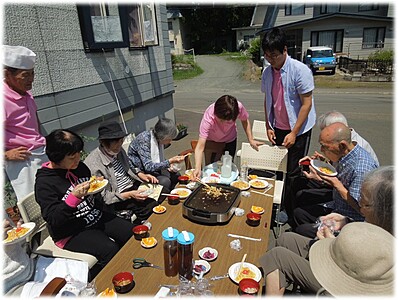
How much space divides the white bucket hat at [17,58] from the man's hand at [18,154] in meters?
0.80

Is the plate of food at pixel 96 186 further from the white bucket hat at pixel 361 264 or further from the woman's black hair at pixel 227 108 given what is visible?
the white bucket hat at pixel 361 264

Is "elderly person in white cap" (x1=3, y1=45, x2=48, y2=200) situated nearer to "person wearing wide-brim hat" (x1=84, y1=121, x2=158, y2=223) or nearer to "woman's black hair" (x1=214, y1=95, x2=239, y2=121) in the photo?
"person wearing wide-brim hat" (x1=84, y1=121, x2=158, y2=223)

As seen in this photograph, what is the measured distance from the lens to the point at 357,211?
2420mm

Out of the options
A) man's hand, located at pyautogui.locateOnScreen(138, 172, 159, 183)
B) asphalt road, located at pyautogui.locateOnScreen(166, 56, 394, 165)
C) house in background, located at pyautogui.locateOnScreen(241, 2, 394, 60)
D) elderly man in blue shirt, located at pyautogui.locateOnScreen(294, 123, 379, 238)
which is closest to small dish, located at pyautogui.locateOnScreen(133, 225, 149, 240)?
man's hand, located at pyautogui.locateOnScreen(138, 172, 159, 183)

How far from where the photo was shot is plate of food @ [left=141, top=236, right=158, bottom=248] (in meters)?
2.00

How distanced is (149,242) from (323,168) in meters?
1.86

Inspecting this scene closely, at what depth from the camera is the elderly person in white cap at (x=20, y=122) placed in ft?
8.75

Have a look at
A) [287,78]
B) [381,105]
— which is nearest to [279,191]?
[287,78]

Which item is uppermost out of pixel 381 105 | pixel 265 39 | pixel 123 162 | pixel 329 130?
pixel 265 39

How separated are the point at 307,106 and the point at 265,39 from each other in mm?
928

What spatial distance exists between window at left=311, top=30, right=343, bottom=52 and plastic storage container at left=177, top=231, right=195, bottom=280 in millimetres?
23412

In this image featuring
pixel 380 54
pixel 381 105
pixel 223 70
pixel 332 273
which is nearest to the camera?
pixel 332 273

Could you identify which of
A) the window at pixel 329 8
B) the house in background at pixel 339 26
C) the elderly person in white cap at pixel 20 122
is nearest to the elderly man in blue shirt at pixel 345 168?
the elderly person in white cap at pixel 20 122

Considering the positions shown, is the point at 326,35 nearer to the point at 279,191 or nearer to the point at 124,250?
the point at 279,191
